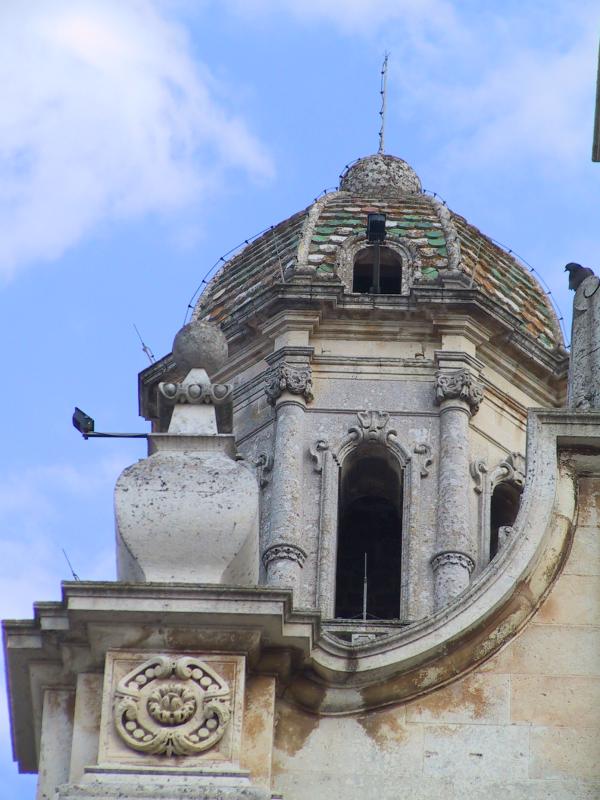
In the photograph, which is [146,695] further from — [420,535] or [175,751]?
[420,535]

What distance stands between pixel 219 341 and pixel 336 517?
14.2 metres

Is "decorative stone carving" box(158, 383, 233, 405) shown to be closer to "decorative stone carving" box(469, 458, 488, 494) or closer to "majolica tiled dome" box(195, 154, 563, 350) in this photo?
"decorative stone carving" box(469, 458, 488, 494)

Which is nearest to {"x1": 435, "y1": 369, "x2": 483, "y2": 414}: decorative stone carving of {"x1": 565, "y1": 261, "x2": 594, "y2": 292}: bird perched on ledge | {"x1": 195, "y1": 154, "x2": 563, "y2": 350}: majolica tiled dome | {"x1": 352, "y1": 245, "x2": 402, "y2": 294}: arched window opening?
{"x1": 195, "y1": 154, "x2": 563, "y2": 350}: majolica tiled dome

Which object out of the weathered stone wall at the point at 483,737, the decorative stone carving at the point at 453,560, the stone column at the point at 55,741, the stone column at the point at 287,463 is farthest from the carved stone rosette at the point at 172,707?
the decorative stone carving at the point at 453,560

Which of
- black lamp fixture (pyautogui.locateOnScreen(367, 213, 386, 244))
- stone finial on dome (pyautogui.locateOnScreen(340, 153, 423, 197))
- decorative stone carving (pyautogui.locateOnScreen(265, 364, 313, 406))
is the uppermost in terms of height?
stone finial on dome (pyautogui.locateOnScreen(340, 153, 423, 197))

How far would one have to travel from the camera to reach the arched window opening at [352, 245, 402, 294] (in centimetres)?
3725

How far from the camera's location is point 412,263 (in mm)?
37062

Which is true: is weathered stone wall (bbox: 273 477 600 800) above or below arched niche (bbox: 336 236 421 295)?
below

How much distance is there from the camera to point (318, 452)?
3425cm

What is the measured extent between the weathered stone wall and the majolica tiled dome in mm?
17927

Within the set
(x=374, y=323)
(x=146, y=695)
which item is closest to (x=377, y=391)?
(x=374, y=323)

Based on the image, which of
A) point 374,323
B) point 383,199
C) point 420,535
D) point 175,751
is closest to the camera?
point 175,751

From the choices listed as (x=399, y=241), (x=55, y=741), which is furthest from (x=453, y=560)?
(x=55, y=741)

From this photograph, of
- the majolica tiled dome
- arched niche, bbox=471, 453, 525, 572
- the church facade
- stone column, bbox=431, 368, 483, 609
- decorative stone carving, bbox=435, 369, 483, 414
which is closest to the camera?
the church facade
